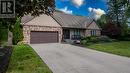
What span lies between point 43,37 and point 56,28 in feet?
11.4

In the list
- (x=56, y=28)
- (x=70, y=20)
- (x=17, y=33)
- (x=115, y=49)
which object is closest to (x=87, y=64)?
(x=115, y=49)

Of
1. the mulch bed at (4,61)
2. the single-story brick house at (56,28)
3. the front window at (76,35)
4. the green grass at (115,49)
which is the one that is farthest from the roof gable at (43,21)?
the mulch bed at (4,61)

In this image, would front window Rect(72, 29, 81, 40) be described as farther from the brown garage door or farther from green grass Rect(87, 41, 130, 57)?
green grass Rect(87, 41, 130, 57)

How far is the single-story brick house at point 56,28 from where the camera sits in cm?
3584

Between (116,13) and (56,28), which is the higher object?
(116,13)

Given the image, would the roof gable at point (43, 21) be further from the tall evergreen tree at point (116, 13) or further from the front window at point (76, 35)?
the tall evergreen tree at point (116, 13)

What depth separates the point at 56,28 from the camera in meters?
40.0

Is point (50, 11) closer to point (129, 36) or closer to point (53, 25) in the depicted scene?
point (53, 25)

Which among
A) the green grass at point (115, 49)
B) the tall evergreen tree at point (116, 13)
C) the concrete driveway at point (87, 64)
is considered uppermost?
the tall evergreen tree at point (116, 13)

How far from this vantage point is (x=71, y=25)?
43.8 metres

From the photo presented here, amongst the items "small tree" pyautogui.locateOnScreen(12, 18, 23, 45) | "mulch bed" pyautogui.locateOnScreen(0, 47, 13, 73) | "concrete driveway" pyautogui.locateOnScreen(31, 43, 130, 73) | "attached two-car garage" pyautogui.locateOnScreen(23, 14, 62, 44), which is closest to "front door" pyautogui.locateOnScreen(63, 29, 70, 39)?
"attached two-car garage" pyautogui.locateOnScreen(23, 14, 62, 44)

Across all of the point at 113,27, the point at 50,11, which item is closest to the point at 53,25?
the point at 113,27

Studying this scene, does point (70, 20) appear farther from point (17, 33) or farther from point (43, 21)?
point (17, 33)

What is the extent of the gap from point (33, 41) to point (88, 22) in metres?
15.9
